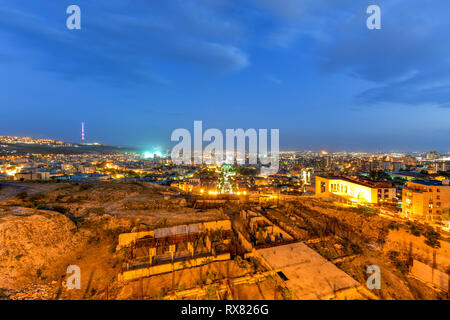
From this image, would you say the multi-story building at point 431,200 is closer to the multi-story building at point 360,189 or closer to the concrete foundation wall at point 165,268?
the multi-story building at point 360,189

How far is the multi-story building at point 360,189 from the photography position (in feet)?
61.6

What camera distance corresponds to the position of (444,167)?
4825 centimetres

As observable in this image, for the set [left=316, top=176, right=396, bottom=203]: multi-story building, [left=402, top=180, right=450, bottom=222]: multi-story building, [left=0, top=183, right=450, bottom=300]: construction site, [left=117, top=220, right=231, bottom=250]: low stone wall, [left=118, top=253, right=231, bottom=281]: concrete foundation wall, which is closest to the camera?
[left=0, top=183, right=450, bottom=300]: construction site

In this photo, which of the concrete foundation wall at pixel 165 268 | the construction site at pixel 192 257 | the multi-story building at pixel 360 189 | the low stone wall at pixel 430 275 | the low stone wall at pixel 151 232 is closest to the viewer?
the construction site at pixel 192 257

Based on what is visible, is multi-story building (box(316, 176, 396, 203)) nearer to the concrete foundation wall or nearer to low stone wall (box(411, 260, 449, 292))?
low stone wall (box(411, 260, 449, 292))

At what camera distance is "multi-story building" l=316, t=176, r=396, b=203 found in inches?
739

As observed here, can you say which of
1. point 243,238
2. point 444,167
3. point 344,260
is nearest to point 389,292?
point 344,260

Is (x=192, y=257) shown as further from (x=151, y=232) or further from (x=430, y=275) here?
(x=430, y=275)

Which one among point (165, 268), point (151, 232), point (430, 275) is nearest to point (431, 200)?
point (430, 275)

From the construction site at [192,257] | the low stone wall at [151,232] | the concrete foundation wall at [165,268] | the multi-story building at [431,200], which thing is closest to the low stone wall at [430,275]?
the construction site at [192,257]

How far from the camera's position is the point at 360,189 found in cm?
1941

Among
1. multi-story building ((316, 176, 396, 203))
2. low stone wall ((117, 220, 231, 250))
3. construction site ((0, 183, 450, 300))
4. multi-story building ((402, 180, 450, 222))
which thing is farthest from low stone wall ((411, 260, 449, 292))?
multi-story building ((316, 176, 396, 203))

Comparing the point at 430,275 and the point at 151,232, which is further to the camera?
the point at 430,275

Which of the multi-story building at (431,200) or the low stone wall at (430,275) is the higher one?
the multi-story building at (431,200)
